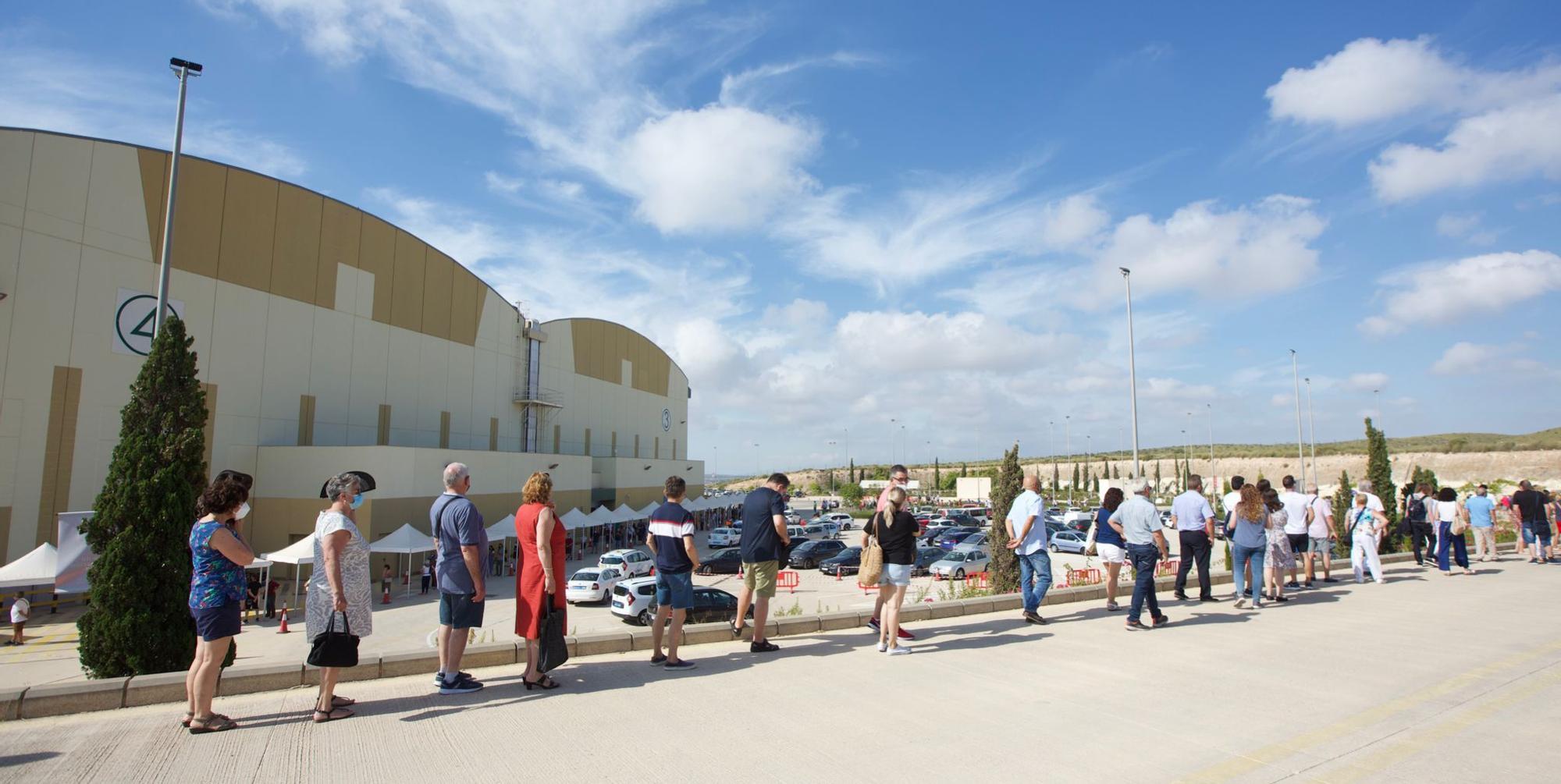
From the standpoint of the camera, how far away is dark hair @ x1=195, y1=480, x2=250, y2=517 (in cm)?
466

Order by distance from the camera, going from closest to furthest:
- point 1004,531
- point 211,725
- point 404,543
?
point 211,725 < point 1004,531 < point 404,543

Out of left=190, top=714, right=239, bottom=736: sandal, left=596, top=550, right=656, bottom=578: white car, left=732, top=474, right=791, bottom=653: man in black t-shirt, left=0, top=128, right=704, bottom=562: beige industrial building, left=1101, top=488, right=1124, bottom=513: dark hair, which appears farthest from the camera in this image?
left=596, top=550, right=656, bottom=578: white car

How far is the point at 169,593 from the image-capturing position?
7.46 meters

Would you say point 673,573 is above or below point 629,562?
above

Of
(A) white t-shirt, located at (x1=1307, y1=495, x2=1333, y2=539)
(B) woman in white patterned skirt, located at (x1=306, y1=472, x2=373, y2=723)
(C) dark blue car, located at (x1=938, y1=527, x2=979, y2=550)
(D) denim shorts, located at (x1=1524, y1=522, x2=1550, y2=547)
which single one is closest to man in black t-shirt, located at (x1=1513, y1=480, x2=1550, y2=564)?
(D) denim shorts, located at (x1=1524, y1=522, x2=1550, y2=547)

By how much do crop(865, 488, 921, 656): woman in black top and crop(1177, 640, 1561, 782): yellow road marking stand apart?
9.82ft

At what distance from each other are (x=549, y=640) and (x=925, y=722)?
108 inches

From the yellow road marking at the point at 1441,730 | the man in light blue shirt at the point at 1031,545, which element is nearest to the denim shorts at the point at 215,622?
the yellow road marking at the point at 1441,730

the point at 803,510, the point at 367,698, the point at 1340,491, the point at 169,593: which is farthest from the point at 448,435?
the point at 803,510

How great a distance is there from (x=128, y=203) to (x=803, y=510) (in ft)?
227

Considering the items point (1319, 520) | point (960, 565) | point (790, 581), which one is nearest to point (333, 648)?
point (1319, 520)

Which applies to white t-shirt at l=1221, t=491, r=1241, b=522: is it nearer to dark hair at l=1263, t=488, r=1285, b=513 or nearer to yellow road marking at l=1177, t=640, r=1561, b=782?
dark hair at l=1263, t=488, r=1285, b=513

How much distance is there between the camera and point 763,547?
6773 mm

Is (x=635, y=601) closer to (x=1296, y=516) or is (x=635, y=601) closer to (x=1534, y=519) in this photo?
(x=1296, y=516)
